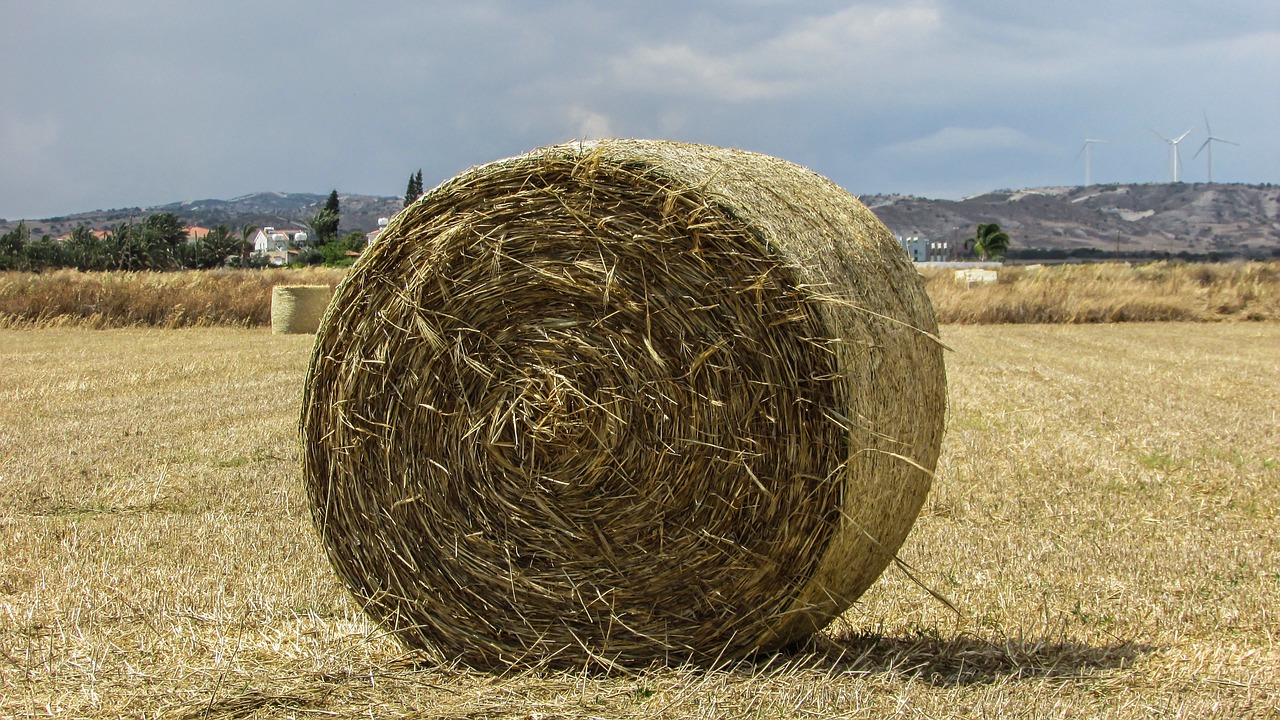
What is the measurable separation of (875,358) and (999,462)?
410 cm

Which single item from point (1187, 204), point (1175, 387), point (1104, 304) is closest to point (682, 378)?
point (1175, 387)

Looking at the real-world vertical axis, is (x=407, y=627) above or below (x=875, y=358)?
below

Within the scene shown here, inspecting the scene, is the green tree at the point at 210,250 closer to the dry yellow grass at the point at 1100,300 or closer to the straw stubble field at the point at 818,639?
the dry yellow grass at the point at 1100,300

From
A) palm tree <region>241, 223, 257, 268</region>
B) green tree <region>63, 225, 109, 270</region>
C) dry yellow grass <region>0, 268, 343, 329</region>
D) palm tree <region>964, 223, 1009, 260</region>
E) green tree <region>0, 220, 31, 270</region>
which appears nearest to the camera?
dry yellow grass <region>0, 268, 343, 329</region>

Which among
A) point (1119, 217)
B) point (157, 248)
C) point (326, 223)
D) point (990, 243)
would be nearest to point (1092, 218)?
point (1119, 217)

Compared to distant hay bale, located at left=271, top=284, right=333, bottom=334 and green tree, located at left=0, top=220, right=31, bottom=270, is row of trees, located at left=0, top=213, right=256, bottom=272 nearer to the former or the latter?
green tree, located at left=0, top=220, right=31, bottom=270

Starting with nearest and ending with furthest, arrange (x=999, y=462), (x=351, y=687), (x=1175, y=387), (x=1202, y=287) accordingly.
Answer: (x=351, y=687), (x=999, y=462), (x=1175, y=387), (x=1202, y=287)

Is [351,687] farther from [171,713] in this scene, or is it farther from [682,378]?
[682,378]

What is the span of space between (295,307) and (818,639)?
54.8ft

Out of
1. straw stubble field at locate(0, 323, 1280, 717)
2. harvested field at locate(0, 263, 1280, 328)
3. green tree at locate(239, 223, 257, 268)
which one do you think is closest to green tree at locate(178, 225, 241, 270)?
green tree at locate(239, 223, 257, 268)

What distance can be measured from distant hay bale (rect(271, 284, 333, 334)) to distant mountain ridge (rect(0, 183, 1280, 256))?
91.6m

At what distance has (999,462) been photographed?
736cm

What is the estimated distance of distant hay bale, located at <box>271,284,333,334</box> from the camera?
63.1 feet

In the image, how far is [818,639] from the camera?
13.3 ft
